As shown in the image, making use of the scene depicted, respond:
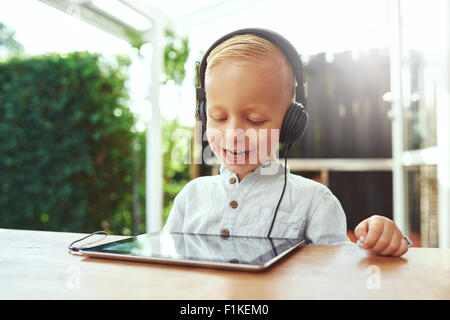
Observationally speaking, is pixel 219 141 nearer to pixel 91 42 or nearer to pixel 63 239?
pixel 63 239

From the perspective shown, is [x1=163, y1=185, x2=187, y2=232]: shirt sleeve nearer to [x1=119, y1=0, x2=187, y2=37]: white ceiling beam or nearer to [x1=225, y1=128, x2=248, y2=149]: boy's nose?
[x1=225, y1=128, x2=248, y2=149]: boy's nose

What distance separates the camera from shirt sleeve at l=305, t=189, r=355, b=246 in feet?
2.89

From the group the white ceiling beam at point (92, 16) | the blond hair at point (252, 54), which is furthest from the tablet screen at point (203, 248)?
the white ceiling beam at point (92, 16)

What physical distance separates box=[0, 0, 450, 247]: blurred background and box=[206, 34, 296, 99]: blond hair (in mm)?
1735

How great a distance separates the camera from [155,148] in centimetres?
288

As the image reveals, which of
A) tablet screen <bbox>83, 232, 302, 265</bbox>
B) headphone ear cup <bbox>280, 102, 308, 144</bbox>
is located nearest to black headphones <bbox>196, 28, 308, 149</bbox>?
headphone ear cup <bbox>280, 102, 308, 144</bbox>

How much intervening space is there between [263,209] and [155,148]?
80.8 inches

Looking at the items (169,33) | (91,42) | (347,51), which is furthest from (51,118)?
(347,51)

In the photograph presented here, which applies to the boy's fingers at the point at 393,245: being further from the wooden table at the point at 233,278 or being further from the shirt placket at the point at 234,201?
the shirt placket at the point at 234,201

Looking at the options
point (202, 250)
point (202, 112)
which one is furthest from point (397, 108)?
point (202, 250)

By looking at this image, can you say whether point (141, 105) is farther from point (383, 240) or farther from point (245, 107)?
point (383, 240)

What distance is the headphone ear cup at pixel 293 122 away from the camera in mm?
920

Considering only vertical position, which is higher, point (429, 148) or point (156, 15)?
point (156, 15)

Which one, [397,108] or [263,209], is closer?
[263,209]
